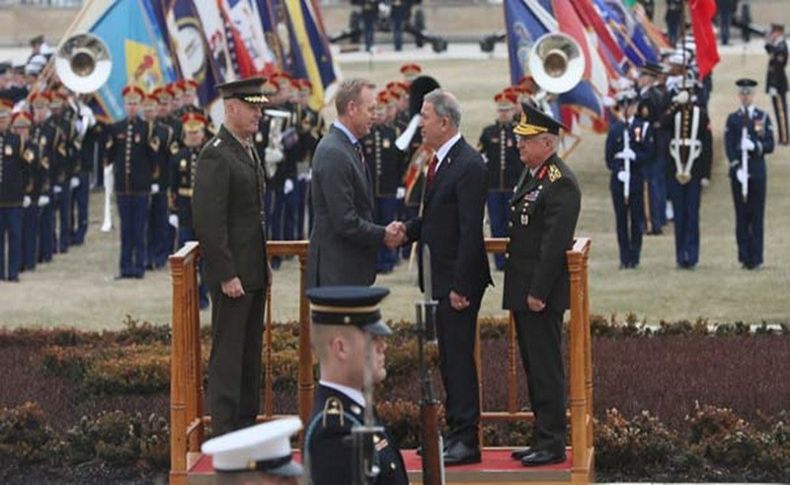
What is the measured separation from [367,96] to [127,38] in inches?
672

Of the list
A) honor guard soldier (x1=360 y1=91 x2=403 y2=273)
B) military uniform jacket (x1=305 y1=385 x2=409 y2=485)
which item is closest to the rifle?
military uniform jacket (x1=305 y1=385 x2=409 y2=485)

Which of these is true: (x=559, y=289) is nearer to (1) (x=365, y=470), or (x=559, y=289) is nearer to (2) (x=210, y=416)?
(2) (x=210, y=416)

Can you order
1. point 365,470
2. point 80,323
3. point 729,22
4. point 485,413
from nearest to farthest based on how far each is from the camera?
point 365,470 → point 485,413 → point 80,323 → point 729,22

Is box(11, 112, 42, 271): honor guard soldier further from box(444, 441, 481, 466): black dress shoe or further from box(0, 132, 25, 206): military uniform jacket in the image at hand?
box(444, 441, 481, 466): black dress shoe

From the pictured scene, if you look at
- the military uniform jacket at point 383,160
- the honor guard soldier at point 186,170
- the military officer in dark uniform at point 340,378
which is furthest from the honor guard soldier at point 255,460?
the military uniform jacket at point 383,160

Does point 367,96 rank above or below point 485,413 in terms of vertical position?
above

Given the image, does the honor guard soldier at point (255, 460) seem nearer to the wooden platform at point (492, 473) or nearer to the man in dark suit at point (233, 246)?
the wooden platform at point (492, 473)

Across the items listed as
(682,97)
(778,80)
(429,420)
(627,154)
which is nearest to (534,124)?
(429,420)

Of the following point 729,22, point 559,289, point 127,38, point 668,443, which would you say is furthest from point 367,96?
point 729,22

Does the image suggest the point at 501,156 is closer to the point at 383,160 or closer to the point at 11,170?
the point at 383,160

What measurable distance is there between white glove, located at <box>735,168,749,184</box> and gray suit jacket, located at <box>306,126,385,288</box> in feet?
41.2

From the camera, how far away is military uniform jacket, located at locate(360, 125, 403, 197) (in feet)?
77.8

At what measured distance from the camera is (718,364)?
14.7m

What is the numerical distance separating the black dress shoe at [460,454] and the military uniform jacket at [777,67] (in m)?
26.1
